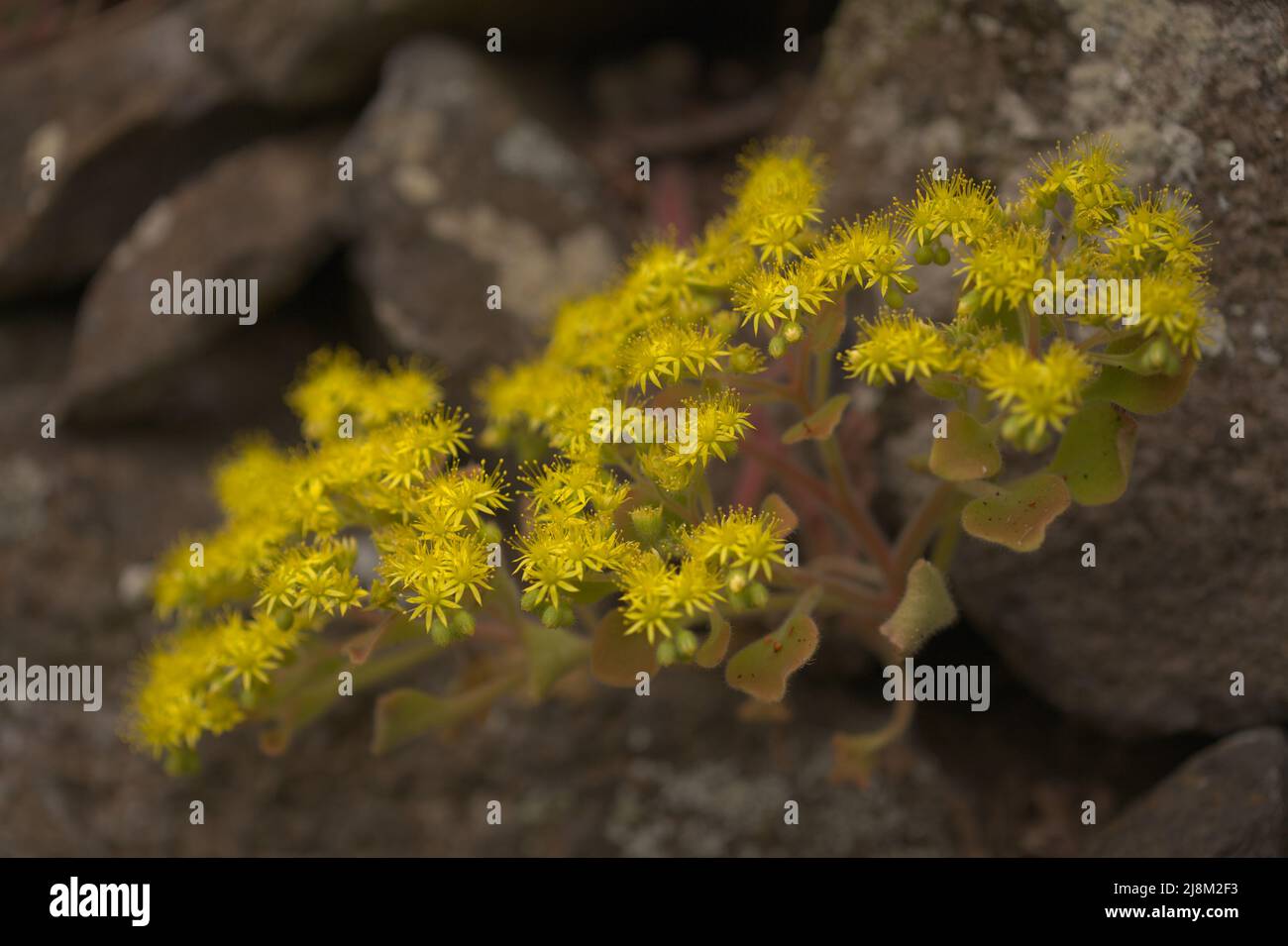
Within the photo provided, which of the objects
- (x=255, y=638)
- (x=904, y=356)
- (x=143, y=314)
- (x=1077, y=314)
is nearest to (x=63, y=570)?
(x=143, y=314)

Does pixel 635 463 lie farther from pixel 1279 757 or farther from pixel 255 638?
pixel 1279 757

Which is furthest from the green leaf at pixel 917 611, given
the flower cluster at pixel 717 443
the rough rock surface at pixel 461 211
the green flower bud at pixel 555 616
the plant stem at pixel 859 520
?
the rough rock surface at pixel 461 211

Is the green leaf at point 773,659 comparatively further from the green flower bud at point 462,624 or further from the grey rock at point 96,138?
the grey rock at point 96,138

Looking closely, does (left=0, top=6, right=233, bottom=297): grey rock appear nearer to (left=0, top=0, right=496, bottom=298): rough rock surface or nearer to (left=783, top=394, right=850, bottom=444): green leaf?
(left=0, top=0, right=496, bottom=298): rough rock surface

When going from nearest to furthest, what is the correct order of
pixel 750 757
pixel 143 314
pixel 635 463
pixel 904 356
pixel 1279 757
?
pixel 904 356
pixel 635 463
pixel 1279 757
pixel 750 757
pixel 143 314

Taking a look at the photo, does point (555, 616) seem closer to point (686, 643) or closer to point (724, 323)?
point (686, 643)
